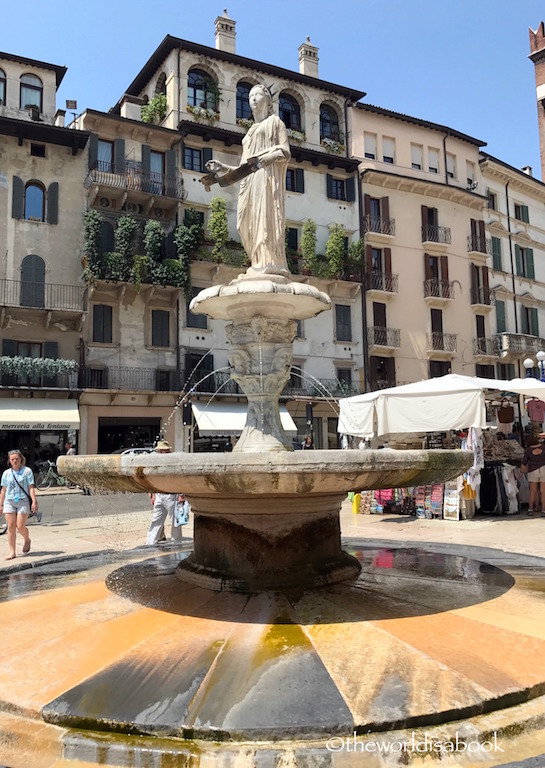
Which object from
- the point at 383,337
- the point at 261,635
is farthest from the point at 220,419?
the point at 261,635

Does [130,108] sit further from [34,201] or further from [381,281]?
[381,281]

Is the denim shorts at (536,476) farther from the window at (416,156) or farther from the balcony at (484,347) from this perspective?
the window at (416,156)

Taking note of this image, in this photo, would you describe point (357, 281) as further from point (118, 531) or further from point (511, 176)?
point (118, 531)

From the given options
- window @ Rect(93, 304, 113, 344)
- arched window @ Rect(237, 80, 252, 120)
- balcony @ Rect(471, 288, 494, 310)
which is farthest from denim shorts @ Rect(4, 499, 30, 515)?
balcony @ Rect(471, 288, 494, 310)

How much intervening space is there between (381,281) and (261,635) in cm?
3141

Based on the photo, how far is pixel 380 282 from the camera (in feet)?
110

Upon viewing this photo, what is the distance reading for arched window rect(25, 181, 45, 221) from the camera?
2681 centimetres

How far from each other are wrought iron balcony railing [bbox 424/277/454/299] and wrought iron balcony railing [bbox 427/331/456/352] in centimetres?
211

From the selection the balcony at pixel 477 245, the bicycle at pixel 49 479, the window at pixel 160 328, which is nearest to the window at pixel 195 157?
the window at pixel 160 328

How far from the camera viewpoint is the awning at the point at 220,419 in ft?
90.0

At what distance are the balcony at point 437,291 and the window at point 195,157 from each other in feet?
45.3

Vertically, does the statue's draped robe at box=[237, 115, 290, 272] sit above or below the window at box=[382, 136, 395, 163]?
below

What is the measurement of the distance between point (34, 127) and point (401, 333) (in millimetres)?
20430
